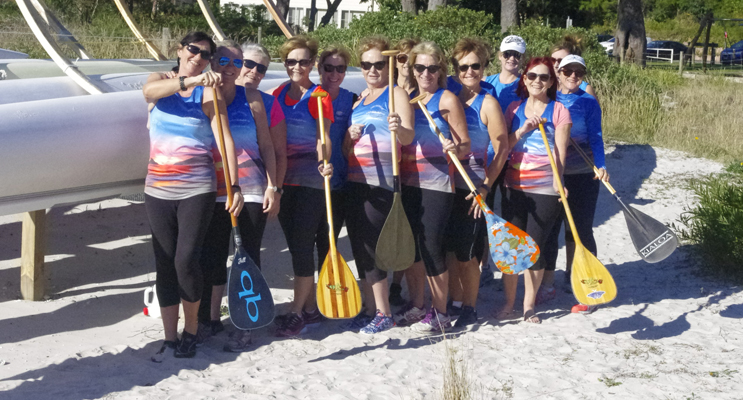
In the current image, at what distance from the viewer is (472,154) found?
4.43 m

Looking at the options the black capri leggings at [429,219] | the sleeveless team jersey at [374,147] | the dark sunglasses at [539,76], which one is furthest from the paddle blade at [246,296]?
the dark sunglasses at [539,76]

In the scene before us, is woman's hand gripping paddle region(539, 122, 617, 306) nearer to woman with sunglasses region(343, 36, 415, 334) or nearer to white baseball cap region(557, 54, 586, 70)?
white baseball cap region(557, 54, 586, 70)

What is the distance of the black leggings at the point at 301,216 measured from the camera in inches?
169

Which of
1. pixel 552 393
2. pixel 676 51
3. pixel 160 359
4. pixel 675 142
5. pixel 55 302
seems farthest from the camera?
pixel 676 51

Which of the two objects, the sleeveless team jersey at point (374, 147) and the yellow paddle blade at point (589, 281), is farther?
the yellow paddle blade at point (589, 281)

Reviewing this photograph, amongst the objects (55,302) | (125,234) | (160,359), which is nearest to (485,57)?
(160,359)

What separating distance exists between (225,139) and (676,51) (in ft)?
105

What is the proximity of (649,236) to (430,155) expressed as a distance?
1497 mm

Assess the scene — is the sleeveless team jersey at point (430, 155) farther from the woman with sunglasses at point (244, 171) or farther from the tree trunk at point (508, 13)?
the tree trunk at point (508, 13)

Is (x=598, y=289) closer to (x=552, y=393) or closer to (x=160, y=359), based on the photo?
(x=552, y=393)

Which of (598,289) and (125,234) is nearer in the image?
(598,289)

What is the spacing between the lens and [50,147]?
4707 mm

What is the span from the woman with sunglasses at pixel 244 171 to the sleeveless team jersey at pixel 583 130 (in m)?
1.91

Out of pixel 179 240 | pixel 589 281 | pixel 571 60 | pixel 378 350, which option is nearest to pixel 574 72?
pixel 571 60
